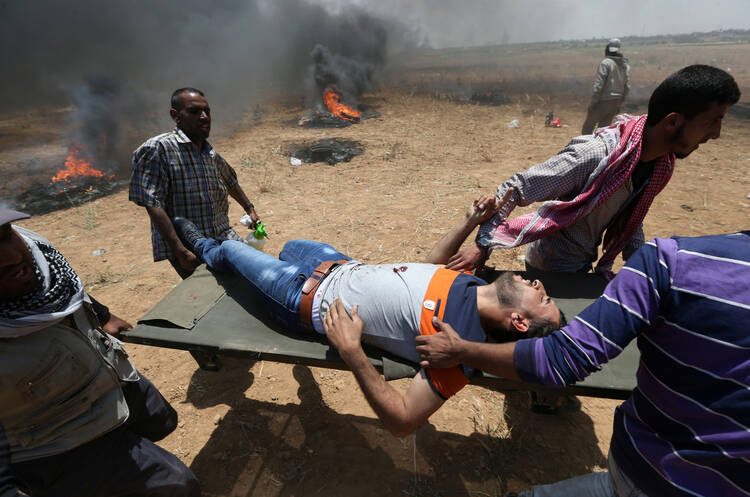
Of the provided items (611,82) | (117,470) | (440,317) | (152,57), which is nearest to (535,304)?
(440,317)

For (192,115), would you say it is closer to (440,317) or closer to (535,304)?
(440,317)

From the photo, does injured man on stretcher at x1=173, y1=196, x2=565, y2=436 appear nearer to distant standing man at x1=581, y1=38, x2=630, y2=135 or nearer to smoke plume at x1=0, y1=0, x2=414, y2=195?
distant standing man at x1=581, y1=38, x2=630, y2=135

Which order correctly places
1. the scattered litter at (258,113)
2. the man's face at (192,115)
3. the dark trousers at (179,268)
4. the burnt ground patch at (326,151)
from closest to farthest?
1. the man's face at (192,115)
2. the dark trousers at (179,268)
3. the burnt ground patch at (326,151)
4. the scattered litter at (258,113)

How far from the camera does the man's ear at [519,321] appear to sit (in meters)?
1.90

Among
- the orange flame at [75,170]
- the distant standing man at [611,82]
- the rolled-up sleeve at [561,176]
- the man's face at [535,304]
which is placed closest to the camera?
the man's face at [535,304]

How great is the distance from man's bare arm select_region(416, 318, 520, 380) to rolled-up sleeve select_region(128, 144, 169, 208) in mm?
2199

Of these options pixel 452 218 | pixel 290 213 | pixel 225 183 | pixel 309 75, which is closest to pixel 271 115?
pixel 309 75

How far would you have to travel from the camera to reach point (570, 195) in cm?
220

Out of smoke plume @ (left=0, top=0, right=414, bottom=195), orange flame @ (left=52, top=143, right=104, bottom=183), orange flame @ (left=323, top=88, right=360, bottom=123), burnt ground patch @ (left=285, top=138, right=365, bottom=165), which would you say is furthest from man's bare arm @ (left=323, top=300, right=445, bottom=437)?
orange flame @ (left=323, top=88, right=360, bottom=123)

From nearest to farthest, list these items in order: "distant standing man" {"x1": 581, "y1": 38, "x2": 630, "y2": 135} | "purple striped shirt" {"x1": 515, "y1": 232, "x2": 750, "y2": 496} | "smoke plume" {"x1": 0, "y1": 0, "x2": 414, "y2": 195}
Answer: "purple striped shirt" {"x1": 515, "y1": 232, "x2": 750, "y2": 496}
"distant standing man" {"x1": 581, "y1": 38, "x2": 630, "y2": 135}
"smoke plume" {"x1": 0, "y1": 0, "x2": 414, "y2": 195}

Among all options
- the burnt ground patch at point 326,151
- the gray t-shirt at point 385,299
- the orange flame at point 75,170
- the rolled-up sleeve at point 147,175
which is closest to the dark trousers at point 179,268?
the rolled-up sleeve at point 147,175

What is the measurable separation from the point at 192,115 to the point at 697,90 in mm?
3100

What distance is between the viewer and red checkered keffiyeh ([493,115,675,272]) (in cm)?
197

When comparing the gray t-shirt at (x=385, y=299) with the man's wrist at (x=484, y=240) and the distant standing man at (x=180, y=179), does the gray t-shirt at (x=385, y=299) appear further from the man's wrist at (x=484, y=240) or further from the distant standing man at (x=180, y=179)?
the distant standing man at (x=180, y=179)
